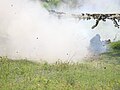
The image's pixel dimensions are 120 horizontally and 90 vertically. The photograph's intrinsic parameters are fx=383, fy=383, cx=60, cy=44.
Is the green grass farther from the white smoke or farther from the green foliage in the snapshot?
the white smoke

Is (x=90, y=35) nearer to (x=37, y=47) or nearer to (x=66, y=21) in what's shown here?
(x=66, y=21)

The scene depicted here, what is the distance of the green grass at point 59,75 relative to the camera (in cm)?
1087

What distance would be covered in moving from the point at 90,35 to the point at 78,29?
0.75 meters

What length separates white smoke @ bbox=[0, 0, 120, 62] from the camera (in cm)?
1649

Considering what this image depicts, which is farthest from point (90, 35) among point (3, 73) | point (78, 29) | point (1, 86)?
point (1, 86)

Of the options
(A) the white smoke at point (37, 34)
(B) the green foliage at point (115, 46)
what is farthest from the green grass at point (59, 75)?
(A) the white smoke at point (37, 34)

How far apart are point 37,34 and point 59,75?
6204 millimetres

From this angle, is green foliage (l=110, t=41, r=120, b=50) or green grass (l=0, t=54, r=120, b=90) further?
green foliage (l=110, t=41, r=120, b=50)

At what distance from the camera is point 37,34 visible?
18.3 meters

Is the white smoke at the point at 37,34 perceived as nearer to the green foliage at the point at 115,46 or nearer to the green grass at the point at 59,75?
the green foliage at the point at 115,46

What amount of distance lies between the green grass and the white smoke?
5.70 feet

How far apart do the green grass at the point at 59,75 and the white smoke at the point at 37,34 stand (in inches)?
68.4

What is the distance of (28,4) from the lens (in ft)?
63.0

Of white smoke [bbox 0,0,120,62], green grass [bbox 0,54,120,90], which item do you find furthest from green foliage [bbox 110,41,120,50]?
green grass [bbox 0,54,120,90]
